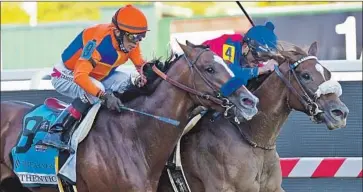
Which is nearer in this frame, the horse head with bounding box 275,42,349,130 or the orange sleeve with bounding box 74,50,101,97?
the orange sleeve with bounding box 74,50,101,97

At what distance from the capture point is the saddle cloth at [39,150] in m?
6.36

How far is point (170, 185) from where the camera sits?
668 cm

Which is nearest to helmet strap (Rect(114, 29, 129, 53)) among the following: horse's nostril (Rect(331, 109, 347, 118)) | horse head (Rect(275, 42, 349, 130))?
horse head (Rect(275, 42, 349, 130))

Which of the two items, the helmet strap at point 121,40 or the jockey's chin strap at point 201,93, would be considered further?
the helmet strap at point 121,40

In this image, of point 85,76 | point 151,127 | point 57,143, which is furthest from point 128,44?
point 57,143

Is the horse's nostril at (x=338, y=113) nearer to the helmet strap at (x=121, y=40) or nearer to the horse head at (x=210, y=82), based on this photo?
the horse head at (x=210, y=82)

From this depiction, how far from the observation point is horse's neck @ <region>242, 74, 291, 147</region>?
6.59 metres

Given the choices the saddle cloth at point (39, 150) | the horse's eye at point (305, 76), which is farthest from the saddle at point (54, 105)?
the horse's eye at point (305, 76)

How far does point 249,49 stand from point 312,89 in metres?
0.77

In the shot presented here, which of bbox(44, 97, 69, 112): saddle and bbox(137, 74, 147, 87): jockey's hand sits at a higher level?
bbox(137, 74, 147, 87): jockey's hand

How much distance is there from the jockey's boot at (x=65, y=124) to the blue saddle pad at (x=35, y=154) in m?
0.06

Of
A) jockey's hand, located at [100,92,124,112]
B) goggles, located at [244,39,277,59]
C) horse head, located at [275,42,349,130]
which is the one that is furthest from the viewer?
goggles, located at [244,39,277,59]

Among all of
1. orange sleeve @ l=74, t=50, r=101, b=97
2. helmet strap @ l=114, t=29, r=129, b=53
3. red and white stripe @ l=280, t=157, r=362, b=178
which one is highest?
helmet strap @ l=114, t=29, r=129, b=53

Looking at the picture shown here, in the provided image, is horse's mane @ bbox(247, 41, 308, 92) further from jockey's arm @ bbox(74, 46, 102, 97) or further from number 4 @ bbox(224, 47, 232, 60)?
jockey's arm @ bbox(74, 46, 102, 97)
